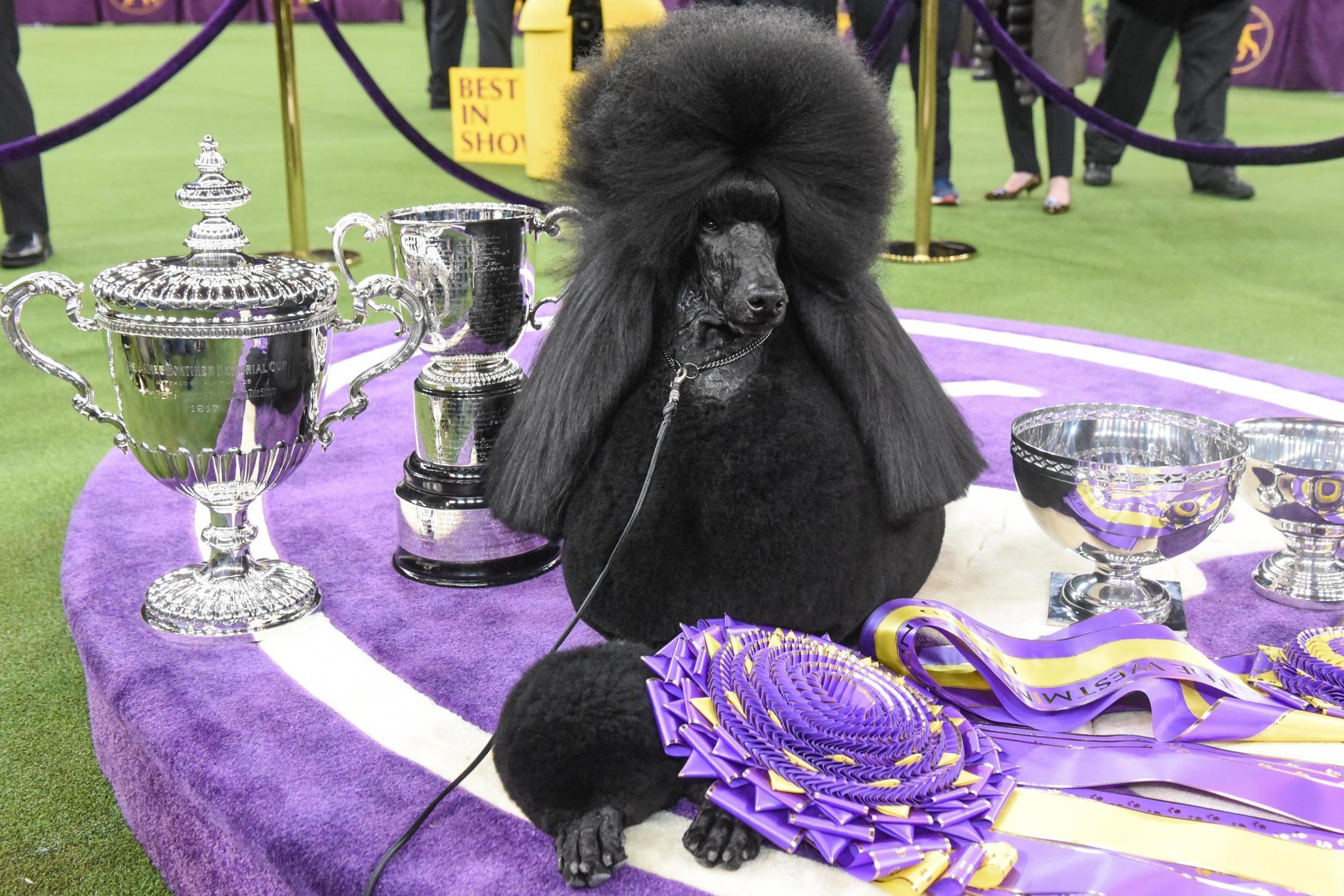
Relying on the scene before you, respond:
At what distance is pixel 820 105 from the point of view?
1.01m

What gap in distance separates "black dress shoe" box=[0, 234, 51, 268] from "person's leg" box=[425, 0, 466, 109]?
11.0ft

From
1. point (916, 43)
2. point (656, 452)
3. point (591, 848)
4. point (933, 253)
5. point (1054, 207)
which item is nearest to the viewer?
point (591, 848)

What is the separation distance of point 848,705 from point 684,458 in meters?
0.27

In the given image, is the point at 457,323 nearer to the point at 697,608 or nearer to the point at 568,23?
the point at 697,608

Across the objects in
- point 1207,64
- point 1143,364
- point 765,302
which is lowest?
point 1143,364

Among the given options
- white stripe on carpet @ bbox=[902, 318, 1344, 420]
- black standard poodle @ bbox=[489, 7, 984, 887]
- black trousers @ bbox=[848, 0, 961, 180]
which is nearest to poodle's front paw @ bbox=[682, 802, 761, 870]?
black standard poodle @ bbox=[489, 7, 984, 887]

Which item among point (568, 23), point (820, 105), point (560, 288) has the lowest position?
point (560, 288)

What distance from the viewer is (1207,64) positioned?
4.34 m

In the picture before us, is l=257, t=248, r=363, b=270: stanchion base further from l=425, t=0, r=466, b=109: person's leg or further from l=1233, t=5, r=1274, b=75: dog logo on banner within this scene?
l=1233, t=5, r=1274, b=75: dog logo on banner

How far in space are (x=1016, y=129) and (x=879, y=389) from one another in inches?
148

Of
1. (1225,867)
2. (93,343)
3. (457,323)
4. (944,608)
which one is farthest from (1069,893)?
(93,343)

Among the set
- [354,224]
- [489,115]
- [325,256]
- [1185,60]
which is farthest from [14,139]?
[1185,60]

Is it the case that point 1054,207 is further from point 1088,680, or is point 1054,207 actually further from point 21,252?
point 1088,680

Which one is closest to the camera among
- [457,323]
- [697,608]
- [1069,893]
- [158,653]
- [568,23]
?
[1069,893]
